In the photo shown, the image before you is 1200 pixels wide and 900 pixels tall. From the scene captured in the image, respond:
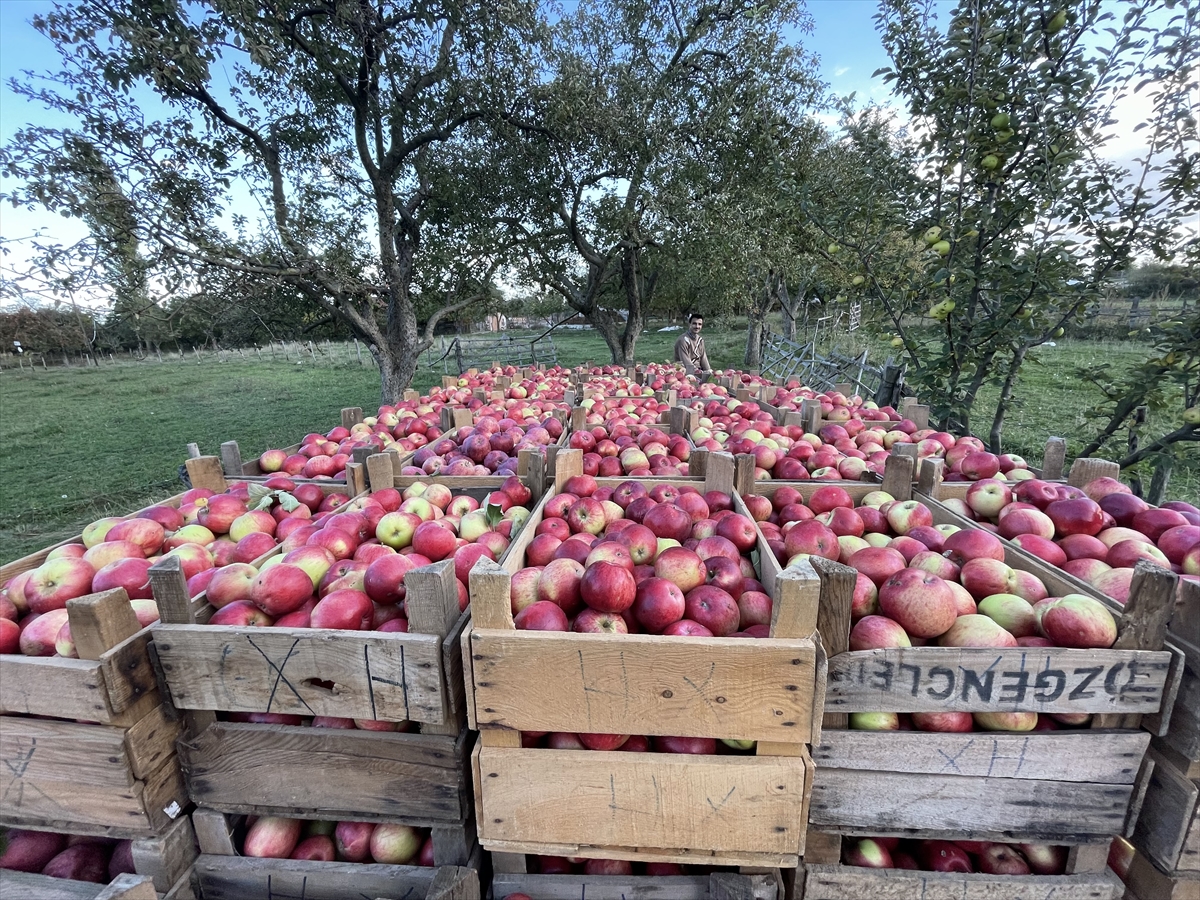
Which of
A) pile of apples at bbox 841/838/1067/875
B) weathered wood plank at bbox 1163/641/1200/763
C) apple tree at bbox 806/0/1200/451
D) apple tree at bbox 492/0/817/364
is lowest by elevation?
pile of apples at bbox 841/838/1067/875

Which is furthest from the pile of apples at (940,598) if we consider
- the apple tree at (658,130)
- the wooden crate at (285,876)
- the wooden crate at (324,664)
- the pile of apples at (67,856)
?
the apple tree at (658,130)

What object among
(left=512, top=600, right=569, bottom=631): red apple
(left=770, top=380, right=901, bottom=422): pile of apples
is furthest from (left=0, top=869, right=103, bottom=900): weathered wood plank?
(left=770, top=380, right=901, bottom=422): pile of apples

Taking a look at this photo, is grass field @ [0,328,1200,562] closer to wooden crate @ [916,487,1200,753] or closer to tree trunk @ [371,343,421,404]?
tree trunk @ [371,343,421,404]

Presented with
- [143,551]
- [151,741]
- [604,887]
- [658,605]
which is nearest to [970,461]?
[658,605]

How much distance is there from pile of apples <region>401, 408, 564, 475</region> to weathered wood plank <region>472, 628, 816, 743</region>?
166cm

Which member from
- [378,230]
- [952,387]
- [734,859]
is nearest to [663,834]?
[734,859]

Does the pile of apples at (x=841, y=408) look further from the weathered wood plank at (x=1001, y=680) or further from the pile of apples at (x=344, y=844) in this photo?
the pile of apples at (x=344, y=844)

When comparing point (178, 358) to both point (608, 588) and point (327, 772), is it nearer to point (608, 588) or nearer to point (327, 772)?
point (327, 772)

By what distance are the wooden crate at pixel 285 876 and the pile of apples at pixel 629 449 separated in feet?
6.92

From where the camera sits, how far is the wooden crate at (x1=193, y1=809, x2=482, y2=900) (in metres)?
1.82

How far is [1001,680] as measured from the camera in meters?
1.62

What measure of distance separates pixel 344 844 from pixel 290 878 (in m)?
0.17

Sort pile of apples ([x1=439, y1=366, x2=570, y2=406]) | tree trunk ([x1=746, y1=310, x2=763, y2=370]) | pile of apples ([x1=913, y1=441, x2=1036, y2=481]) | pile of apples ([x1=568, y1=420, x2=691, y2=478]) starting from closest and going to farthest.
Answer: pile of apples ([x1=913, y1=441, x2=1036, y2=481]), pile of apples ([x1=568, y1=420, x2=691, y2=478]), pile of apples ([x1=439, y1=366, x2=570, y2=406]), tree trunk ([x1=746, y1=310, x2=763, y2=370])

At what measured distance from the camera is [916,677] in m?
1.64
